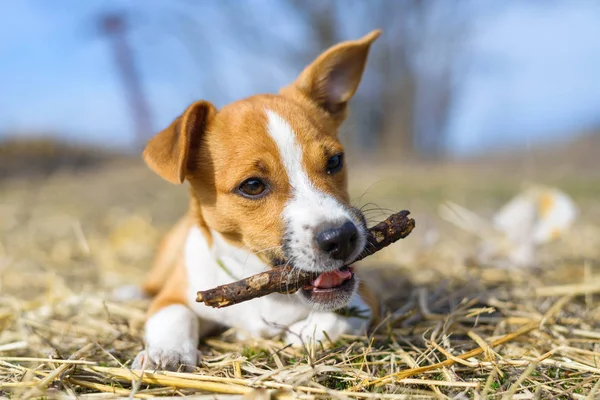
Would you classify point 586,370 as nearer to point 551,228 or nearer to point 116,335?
point 551,228

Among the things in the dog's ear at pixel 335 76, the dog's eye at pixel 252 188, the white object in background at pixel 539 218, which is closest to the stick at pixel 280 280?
the dog's eye at pixel 252 188

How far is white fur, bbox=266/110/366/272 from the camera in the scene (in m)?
2.62

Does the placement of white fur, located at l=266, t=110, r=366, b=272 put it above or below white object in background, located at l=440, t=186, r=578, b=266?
above

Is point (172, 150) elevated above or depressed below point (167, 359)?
above

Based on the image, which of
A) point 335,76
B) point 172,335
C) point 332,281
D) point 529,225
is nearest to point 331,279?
point 332,281

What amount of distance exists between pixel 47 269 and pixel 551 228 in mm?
5417

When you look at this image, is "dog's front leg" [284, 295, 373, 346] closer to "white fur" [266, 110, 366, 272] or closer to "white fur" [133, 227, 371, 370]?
"white fur" [133, 227, 371, 370]

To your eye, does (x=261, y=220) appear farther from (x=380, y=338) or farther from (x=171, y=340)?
(x=380, y=338)

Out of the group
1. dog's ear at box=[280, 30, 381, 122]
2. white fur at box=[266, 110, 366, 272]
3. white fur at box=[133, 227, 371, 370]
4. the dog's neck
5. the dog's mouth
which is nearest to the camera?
white fur at box=[266, 110, 366, 272]

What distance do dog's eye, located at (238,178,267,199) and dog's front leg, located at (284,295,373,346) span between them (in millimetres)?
821

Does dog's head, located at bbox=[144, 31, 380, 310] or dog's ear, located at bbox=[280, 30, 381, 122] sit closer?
dog's head, located at bbox=[144, 31, 380, 310]

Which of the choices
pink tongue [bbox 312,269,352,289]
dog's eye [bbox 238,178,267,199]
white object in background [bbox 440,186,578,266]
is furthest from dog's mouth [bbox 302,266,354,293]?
white object in background [bbox 440,186,578,266]

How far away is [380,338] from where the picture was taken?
10.3 feet

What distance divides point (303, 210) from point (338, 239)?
0.29 meters
